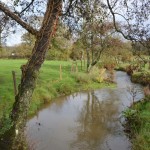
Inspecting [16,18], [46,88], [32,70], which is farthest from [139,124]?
[46,88]

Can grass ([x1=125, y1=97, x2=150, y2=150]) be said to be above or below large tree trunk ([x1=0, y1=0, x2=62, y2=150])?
below

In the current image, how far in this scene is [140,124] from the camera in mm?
15125

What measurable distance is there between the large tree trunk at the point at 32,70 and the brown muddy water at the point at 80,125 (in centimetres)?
139

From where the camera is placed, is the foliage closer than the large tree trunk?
No

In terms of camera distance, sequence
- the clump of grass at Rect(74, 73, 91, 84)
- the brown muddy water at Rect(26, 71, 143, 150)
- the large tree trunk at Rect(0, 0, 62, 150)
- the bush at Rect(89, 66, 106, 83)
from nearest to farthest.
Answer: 1. the large tree trunk at Rect(0, 0, 62, 150)
2. the brown muddy water at Rect(26, 71, 143, 150)
3. the clump of grass at Rect(74, 73, 91, 84)
4. the bush at Rect(89, 66, 106, 83)

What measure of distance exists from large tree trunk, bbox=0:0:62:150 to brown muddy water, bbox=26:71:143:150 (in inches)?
54.8

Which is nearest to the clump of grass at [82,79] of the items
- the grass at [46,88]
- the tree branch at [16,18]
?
the grass at [46,88]

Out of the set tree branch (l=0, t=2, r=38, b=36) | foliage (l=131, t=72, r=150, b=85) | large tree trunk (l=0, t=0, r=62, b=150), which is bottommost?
foliage (l=131, t=72, r=150, b=85)

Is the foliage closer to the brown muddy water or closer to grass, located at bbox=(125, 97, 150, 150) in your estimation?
the brown muddy water

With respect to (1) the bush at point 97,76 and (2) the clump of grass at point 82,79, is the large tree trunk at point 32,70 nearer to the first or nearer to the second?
(2) the clump of grass at point 82,79

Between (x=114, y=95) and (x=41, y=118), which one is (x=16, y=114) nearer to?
(x=41, y=118)

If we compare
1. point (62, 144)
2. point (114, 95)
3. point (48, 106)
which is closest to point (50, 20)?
point (62, 144)

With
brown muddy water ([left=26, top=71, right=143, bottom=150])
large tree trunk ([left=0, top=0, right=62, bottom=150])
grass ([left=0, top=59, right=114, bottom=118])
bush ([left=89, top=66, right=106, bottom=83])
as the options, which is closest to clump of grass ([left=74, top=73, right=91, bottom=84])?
grass ([left=0, top=59, right=114, bottom=118])

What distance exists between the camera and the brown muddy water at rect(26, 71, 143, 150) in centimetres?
1453
